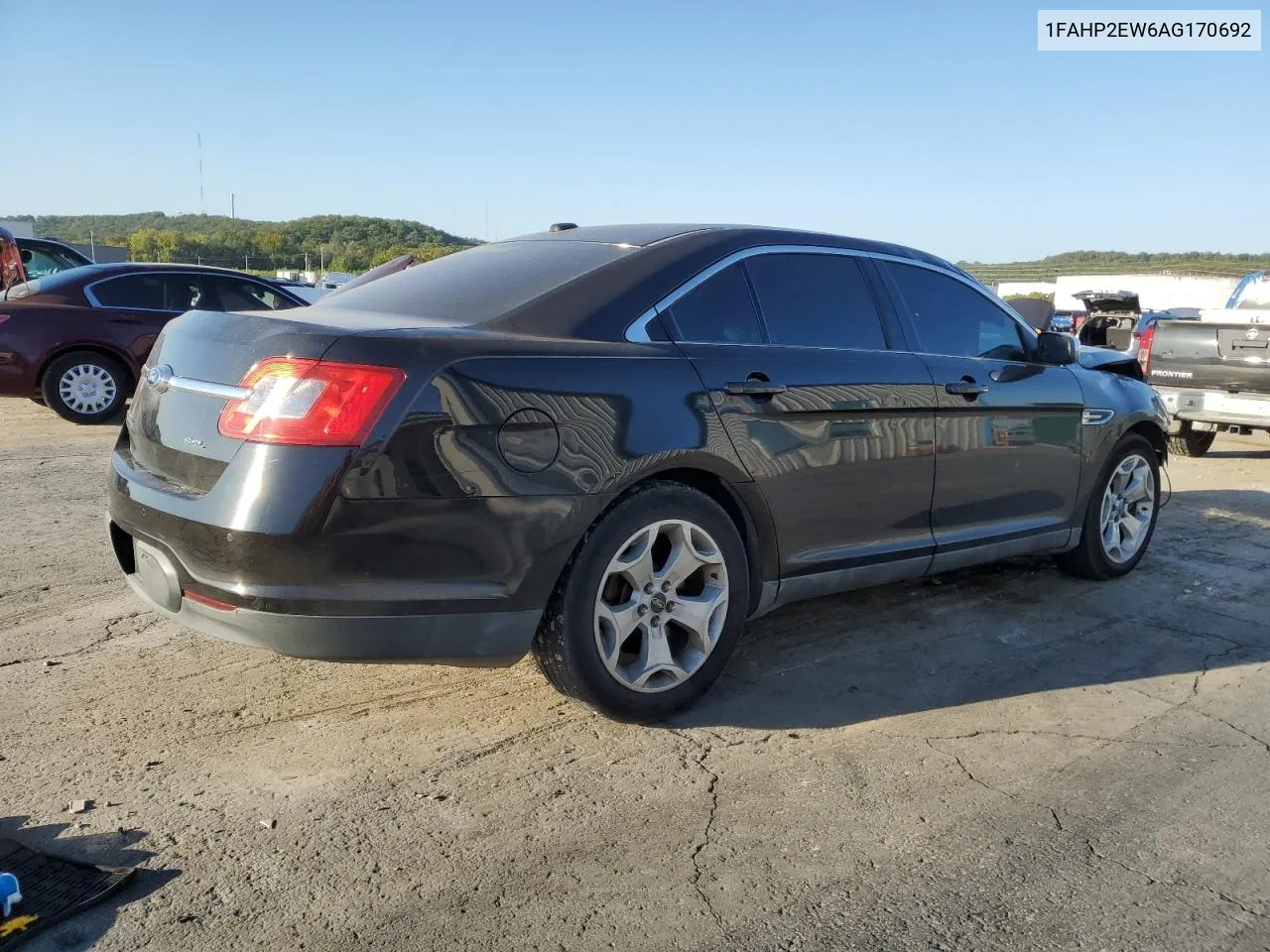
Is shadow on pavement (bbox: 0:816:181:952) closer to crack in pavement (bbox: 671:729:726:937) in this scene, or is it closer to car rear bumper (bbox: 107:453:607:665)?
car rear bumper (bbox: 107:453:607:665)

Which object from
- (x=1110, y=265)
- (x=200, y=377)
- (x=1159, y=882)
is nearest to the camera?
(x=1159, y=882)

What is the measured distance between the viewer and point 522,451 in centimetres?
306

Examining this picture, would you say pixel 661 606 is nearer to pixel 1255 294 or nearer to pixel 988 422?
pixel 988 422

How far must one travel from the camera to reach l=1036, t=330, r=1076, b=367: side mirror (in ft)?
16.4

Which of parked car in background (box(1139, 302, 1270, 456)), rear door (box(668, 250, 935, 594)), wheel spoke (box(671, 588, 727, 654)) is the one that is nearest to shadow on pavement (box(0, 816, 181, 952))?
wheel spoke (box(671, 588, 727, 654))

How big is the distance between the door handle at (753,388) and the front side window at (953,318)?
1.03 m

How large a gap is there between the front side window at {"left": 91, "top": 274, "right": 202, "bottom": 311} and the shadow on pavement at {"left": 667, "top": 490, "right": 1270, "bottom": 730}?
7.84m

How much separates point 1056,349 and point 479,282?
2806mm

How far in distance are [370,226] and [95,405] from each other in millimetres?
26957

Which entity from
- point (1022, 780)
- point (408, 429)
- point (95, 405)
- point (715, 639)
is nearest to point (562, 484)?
point (408, 429)

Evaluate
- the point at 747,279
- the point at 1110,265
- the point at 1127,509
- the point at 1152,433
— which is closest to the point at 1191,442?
the point at 1152,433

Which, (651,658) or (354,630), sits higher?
(354,630)

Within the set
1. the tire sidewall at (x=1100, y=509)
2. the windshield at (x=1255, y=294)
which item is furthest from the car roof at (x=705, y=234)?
the windshield at (x=1255, y=294)

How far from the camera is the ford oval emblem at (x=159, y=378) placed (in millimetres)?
3271
